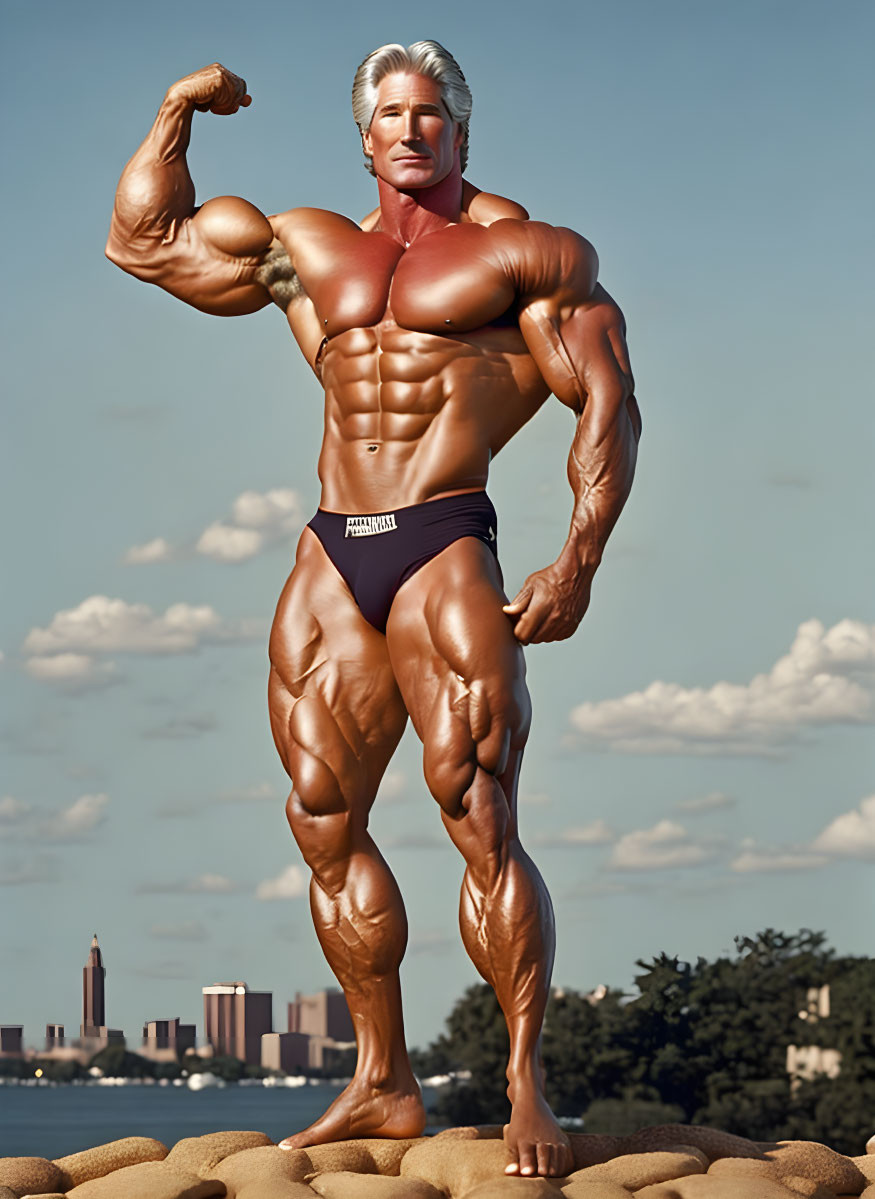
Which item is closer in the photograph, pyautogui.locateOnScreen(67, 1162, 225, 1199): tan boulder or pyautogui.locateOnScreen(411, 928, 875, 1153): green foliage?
pyautogui.locateOnScreen(67, 1162, 225, 1199): tan boulder

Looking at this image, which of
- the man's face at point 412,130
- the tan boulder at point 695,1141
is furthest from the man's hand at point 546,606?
the tan boulder at point 695,1141

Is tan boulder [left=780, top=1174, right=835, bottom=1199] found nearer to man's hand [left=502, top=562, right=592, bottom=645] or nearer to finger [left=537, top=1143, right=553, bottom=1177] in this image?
finger [left=537, top=1143, right=553, bottom=1177]

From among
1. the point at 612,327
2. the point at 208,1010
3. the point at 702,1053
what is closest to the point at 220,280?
the point at 612,327

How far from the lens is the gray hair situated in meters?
7.14

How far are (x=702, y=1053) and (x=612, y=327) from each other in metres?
33.7

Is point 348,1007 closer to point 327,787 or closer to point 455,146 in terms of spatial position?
point 327,787

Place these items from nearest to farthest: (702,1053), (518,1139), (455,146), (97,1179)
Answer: (518,1139), (97,1179), (455,146), (702,1053)

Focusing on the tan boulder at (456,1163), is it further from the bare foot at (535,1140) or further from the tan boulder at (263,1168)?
the tan boulder at (263,1168)

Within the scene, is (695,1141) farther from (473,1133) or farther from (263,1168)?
(263,1168)

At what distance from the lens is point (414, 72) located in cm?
714

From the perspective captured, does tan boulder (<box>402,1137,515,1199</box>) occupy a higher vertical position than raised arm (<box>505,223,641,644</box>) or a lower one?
lower

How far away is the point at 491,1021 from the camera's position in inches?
1690

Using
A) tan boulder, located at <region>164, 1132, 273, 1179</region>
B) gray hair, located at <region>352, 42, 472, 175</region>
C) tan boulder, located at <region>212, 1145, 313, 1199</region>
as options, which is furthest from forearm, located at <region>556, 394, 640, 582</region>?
tan boulder, located at <region>164, 1132, 273, 1179</region>

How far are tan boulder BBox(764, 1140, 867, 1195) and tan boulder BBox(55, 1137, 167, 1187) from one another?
2471 millimetres
